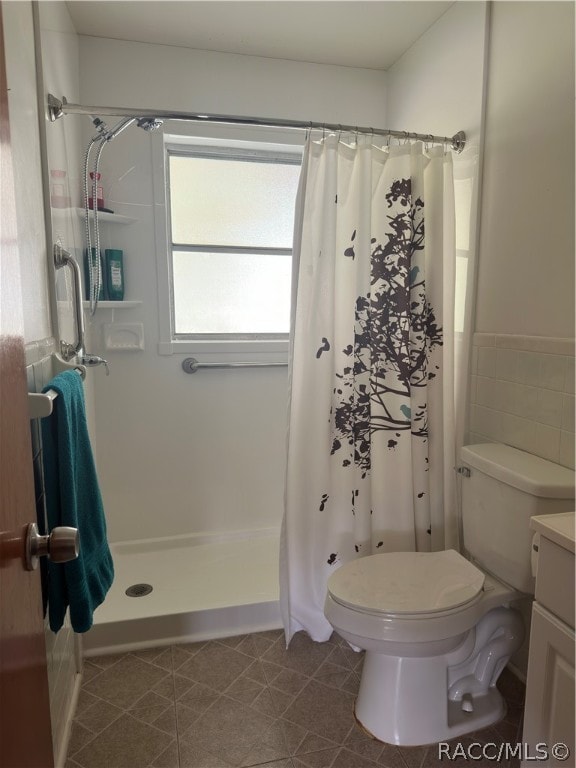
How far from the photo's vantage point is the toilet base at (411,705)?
153 centimetres

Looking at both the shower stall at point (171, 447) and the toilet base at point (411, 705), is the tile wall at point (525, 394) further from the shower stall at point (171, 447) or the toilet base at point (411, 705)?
the shower stall at point (171, 447)

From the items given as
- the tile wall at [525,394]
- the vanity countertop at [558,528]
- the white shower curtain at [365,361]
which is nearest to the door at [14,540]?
the vanity countertop at [558,528]

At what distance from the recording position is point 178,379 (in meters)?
2.54

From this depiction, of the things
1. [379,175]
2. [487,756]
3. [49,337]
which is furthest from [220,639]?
[379,175]

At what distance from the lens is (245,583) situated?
2.28 metres

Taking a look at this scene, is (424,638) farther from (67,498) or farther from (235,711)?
(67,498)

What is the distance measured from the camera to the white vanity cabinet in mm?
1080

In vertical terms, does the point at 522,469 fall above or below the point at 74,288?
below

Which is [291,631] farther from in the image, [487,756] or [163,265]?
[163,265]

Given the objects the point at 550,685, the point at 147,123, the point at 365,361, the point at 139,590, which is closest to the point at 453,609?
the point at 550,685

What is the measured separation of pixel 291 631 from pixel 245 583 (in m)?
0.38

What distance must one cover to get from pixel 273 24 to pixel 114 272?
1.25 m

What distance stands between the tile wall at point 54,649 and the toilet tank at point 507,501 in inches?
51.5

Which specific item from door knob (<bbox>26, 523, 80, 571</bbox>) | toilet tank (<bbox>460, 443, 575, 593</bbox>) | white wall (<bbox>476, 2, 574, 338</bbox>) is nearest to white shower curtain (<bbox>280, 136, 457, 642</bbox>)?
white wall (<bbox>476, 2, 574, 338</bbox>)
